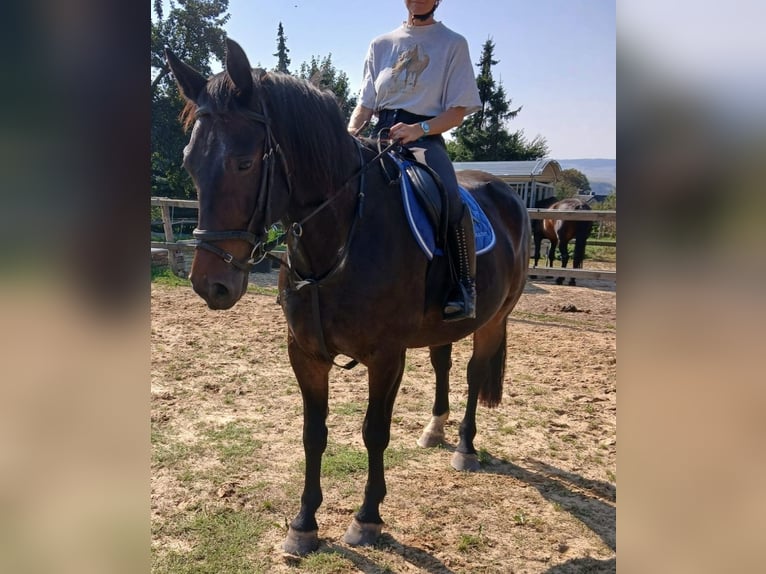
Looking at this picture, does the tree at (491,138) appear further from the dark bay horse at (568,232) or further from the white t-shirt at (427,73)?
the white t-shirt at (427,73)

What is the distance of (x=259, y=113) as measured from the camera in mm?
2098

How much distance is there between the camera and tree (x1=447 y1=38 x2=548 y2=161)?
3766 cm

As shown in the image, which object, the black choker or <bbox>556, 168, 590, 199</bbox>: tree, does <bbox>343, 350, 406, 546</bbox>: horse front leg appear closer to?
the black choker

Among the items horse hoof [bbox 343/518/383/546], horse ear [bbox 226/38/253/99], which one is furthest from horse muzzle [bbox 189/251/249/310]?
horse hoof [bbox 343/518/383/546]

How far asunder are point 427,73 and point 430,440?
2.79 m

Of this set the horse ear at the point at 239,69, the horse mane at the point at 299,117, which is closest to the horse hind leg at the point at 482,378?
the horse mane at the point at 299,117

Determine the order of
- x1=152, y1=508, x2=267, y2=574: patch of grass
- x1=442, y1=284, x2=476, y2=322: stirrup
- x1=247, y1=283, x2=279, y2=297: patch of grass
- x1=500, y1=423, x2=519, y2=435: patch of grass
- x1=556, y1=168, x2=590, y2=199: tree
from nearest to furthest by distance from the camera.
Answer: x1=152, y1=508, x2=267, y2=574: patch of grass, x1=442, y1=284, x2=476, y2=322: stirrup, x1=500, y1=423, x2=519, y2=435: patch of grass, x1=247, y1=283, x2=279, y2=297: patch of grass, x1=556, y1=168, x2=590, y2=199: tree

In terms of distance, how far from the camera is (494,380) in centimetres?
427

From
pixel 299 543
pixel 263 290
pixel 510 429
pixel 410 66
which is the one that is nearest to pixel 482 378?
pixel 510 429

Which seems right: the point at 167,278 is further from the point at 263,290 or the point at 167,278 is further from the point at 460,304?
the point at 460,304

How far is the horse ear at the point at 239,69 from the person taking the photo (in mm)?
1997

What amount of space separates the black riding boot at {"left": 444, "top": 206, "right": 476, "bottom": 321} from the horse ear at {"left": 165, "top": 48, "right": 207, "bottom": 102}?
1.53 m
